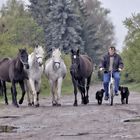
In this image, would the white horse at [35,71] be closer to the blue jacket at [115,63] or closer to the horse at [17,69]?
the horse at [17,69]

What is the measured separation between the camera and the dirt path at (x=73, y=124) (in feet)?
38.8

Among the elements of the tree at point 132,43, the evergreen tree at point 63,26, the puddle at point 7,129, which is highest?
the evergreen tree at point 63,26

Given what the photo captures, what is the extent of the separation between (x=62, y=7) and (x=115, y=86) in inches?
2036

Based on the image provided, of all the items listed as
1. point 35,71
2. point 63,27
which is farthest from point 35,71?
point 63,27

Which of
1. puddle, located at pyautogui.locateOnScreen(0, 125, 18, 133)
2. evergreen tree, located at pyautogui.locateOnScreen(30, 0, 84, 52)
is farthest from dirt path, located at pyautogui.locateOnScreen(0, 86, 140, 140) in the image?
evergreen tree, located at pyautogui.locateOnScreen(30, 0, 84, 52)

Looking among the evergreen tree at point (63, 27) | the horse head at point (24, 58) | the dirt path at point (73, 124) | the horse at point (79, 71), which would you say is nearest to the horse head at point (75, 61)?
the horse at point (79, 71)

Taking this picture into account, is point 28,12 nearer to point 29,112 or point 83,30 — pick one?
point 83,30

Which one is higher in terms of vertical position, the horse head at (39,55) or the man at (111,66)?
the horse head at (39,55)

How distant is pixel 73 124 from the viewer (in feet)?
46.0

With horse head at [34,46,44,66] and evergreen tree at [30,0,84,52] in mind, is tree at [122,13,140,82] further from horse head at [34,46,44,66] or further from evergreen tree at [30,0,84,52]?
horse head at [34,46,44,66]

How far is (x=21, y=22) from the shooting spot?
215 feet

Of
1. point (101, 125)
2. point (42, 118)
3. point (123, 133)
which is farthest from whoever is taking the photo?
point (42, 118)

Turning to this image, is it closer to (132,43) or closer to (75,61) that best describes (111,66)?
(75,61)

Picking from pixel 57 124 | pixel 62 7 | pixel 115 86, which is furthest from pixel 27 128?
pixel 62 7
